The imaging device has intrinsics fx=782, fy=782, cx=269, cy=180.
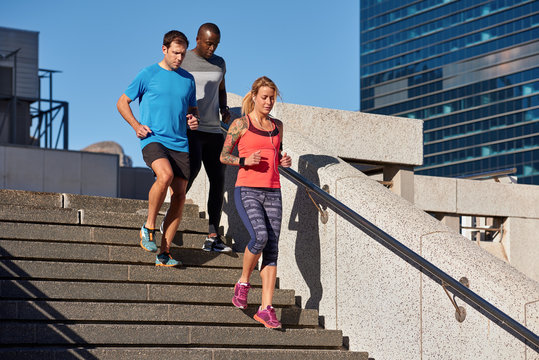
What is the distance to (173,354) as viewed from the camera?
181 inches

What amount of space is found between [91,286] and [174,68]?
5.31 ft

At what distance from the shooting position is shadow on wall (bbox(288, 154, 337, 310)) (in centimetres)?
571

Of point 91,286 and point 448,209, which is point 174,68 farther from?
point 448,209

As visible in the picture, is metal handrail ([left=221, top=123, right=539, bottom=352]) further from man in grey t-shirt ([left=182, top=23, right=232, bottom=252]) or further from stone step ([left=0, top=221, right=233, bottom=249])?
A: stone step ([left=0, top=221, right=233, bottom=249])

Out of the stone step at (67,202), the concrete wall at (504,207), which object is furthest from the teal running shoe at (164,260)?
the concrete wall at (504,207)

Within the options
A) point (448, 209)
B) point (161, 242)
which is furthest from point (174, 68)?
point (448, 209)

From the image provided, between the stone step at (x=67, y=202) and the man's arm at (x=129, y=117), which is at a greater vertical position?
the man's arm at (x=129, y=117)

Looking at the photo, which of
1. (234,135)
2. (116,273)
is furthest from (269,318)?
(234,135)

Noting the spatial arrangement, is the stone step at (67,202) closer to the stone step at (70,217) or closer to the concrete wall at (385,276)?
the stone step at (70,217)

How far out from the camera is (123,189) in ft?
92.2

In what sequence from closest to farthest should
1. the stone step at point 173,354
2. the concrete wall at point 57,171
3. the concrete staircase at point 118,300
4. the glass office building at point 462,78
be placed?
the stone step at point 173,354 < the concrete staircase at point 118,300 < the concrete wall at point 57,171 < the glass office building at point 462,78

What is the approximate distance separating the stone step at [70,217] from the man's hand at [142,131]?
85 cm

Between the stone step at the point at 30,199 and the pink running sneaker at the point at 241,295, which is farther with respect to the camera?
the stone step at the point at 30,199

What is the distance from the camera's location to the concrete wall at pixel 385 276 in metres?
4.32
